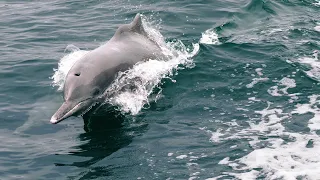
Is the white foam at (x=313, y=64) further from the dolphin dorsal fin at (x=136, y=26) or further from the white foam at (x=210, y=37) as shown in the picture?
the dolphin dorsal fin at (x=136, y=26)

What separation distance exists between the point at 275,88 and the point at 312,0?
13.3 metres

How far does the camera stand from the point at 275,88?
57.7ft

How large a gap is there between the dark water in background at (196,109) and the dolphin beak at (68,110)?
835 mm

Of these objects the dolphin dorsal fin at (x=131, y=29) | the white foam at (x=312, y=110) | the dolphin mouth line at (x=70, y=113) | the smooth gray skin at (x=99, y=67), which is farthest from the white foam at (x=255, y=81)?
the dolphin mouth line at (x=70, y=113)

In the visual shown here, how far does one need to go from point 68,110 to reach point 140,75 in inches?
146

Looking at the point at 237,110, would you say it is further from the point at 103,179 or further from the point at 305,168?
the point at 103,179

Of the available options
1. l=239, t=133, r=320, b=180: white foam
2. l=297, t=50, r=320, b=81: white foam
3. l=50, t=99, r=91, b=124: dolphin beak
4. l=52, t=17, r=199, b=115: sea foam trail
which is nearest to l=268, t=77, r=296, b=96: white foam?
l=297, t=50, r=320, b=81: white foam

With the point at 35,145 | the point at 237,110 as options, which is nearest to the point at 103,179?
the point at 35,145

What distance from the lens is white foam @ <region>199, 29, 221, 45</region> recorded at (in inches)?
895

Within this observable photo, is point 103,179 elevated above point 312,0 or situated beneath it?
situated beneath

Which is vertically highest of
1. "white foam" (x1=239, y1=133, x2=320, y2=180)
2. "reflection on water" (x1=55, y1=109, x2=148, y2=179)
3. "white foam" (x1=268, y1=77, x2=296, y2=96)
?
"white foam" (x1=268, y1=77, x2=296, y2=96)

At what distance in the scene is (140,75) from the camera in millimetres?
17281

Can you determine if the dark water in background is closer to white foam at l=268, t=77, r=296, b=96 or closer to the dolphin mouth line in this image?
white foam at l=268, t=77, r=296, b=96

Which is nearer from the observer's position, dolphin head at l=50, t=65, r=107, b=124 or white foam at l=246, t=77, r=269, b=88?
dolphin head at l=50, t=65, r=107, b=124
